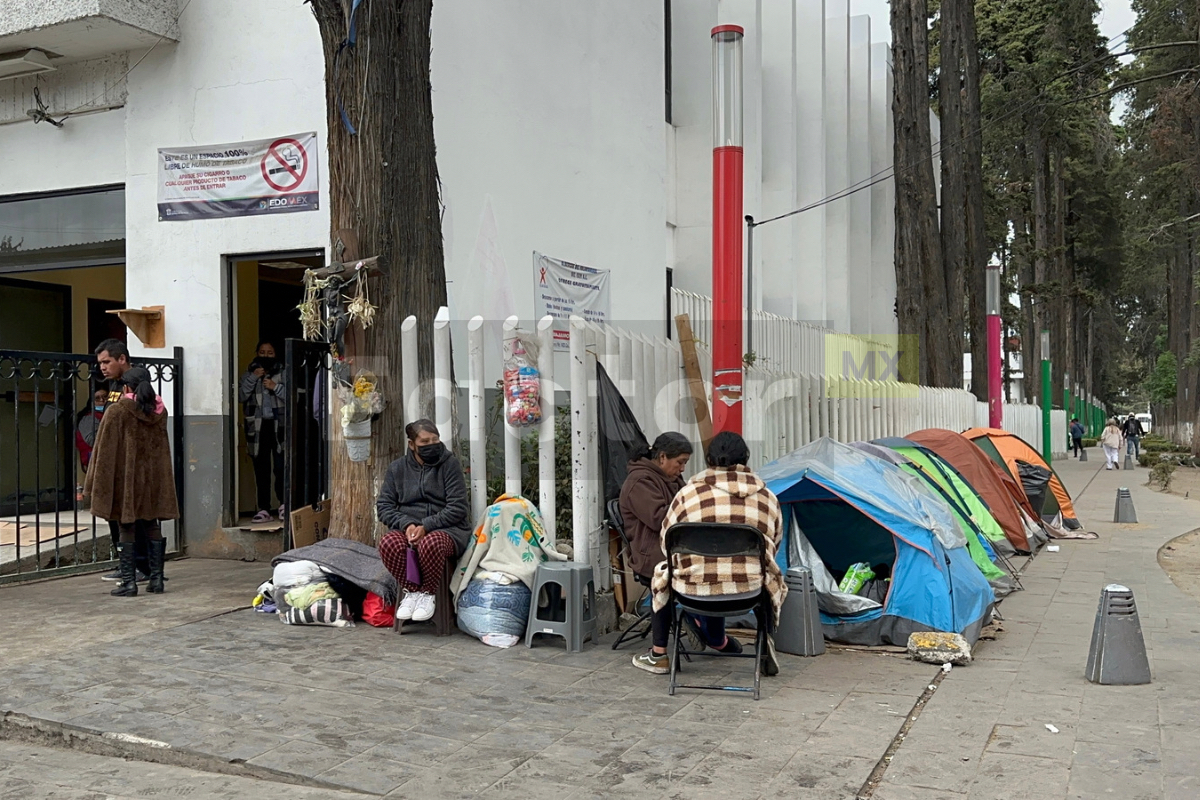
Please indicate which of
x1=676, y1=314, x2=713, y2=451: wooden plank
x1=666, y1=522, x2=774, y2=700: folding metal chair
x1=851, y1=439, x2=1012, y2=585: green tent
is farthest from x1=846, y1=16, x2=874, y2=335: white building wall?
x1=666, y1=522, x2=774, y2=700: folding metal chair

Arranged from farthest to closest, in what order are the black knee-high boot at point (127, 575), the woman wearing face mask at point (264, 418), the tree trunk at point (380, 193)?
1. the woman wearing face mask at point (264, 418)
2. the black knee-high boot at point (127, 575)
3. the tree trunk at point (380, 193)

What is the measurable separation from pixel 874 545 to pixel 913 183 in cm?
1231

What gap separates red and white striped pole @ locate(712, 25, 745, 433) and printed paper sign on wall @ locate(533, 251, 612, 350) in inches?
128

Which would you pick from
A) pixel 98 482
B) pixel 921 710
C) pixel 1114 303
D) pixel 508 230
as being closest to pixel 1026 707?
pixel 921 710

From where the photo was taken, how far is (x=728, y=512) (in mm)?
5941

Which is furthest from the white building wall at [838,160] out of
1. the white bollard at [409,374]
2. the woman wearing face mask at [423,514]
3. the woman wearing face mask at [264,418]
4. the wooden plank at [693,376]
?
the woman wearing face mask at [423,514]

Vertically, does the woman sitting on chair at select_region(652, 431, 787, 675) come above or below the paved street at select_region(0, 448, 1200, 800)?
above

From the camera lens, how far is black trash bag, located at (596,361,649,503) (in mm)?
7273

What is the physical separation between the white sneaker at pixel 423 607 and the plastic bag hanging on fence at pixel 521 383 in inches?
49.9

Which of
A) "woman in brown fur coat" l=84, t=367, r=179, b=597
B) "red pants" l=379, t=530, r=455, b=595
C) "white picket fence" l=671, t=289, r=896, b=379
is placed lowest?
"red pants" l=379, t=530, r=455, b=595

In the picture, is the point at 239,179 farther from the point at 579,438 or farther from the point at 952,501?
the point at 952,501

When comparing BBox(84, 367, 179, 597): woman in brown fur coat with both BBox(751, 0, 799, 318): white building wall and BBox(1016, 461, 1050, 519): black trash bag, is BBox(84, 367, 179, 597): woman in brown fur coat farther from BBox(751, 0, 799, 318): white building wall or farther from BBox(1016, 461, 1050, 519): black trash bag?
BBox(751, 0, 799, 318): white building wall

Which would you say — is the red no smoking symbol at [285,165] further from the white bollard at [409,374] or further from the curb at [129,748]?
the curb at [129,748]

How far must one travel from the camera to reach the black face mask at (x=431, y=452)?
23.1 ft
